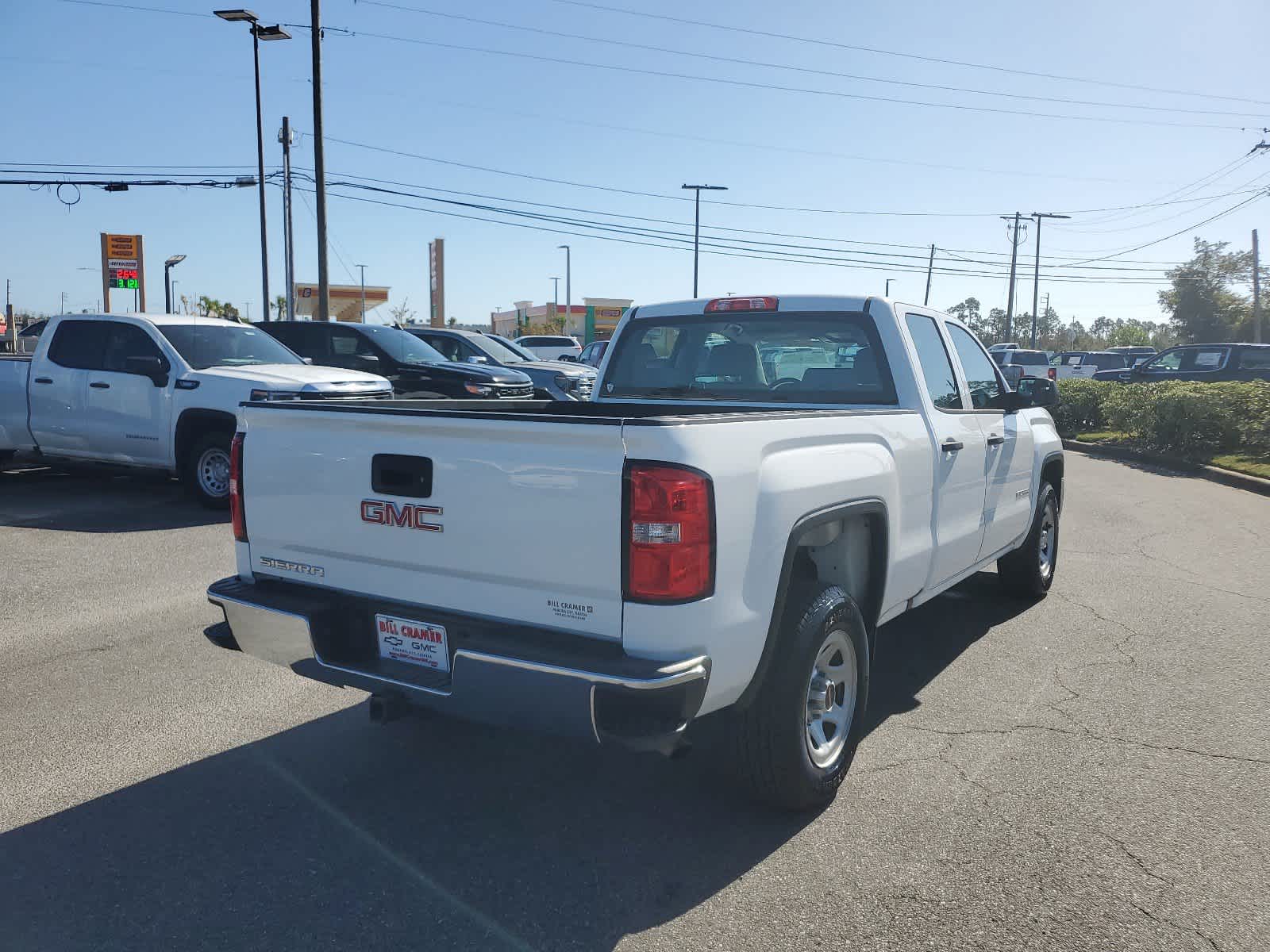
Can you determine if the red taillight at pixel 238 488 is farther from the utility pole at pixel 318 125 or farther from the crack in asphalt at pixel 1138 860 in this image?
the utility pole at pixel 318 125

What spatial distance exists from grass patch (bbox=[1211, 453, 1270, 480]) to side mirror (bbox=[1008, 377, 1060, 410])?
908 centimetres

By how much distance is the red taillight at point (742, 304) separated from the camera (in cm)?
498

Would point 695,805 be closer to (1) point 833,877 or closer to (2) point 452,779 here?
(1) point 833,877

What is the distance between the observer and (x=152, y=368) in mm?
9969

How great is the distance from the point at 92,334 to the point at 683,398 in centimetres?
818

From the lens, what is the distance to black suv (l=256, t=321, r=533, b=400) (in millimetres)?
13781

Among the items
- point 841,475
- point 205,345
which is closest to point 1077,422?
point 205,345

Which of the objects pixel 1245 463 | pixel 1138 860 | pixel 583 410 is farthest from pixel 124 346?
pixel 1245 463

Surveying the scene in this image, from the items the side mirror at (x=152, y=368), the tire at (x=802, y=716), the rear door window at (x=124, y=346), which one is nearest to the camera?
the tire at (x=802, y=716)

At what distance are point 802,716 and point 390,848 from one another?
147 cm

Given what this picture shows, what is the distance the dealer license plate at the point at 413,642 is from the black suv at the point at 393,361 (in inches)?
402

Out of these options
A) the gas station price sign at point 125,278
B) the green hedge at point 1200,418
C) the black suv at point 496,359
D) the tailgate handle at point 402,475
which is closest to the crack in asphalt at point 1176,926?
the tailgate handle at point 402,475

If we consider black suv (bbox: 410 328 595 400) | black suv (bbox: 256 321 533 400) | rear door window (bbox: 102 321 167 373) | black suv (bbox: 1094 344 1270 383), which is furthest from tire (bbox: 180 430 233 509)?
black suv (bbox: 1094 344 1270 383)

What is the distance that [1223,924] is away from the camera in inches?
117
